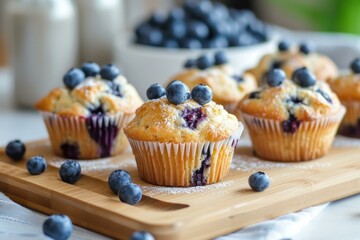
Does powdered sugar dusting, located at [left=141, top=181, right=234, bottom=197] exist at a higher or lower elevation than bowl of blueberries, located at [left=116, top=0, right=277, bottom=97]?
lower

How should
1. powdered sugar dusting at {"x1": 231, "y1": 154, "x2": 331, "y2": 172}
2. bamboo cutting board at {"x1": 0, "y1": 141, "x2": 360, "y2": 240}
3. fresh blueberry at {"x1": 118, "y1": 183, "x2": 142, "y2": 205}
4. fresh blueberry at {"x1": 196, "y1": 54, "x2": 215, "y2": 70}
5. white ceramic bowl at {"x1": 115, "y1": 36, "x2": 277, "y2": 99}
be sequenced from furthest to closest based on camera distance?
1. white ceramic bowl at {"x1": 115, "y1": 36, "x2": 277, "y2": 99}
2. fresh blueberry at {"x1": 196, "y1": 54, "x2": 215, "y2": 70}
3. powdered sugar dusting at {"x1": 231, "y1": 154, "x2": 331, "y2": 172}
4. fresh blueberry at {"x1": 118, "y1": 183, "x2": 142, "y2": 205}
5. bamboo cutting board at {"x1": 0, "y1": 141, "x2": 360, "y2": 240}

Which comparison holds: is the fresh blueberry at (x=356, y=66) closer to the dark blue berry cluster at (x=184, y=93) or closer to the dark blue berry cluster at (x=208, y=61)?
the dark blue berry cluster at (x=208, y=61)

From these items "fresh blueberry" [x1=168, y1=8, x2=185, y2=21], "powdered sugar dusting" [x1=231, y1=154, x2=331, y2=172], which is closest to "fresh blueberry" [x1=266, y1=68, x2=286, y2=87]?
"powdered sugar dusting" [x1=231, y1=154, x2=331, y2=172]

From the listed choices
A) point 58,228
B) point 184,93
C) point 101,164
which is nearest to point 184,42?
point 101,164

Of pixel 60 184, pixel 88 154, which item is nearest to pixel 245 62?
pixel 88 154

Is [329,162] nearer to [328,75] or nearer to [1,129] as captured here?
[328,75]

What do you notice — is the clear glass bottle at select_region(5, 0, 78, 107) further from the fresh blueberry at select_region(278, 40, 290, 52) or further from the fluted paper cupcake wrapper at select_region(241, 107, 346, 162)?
the fluted paper cupcake wrapper at select_region(241, 107, 346, 162)
